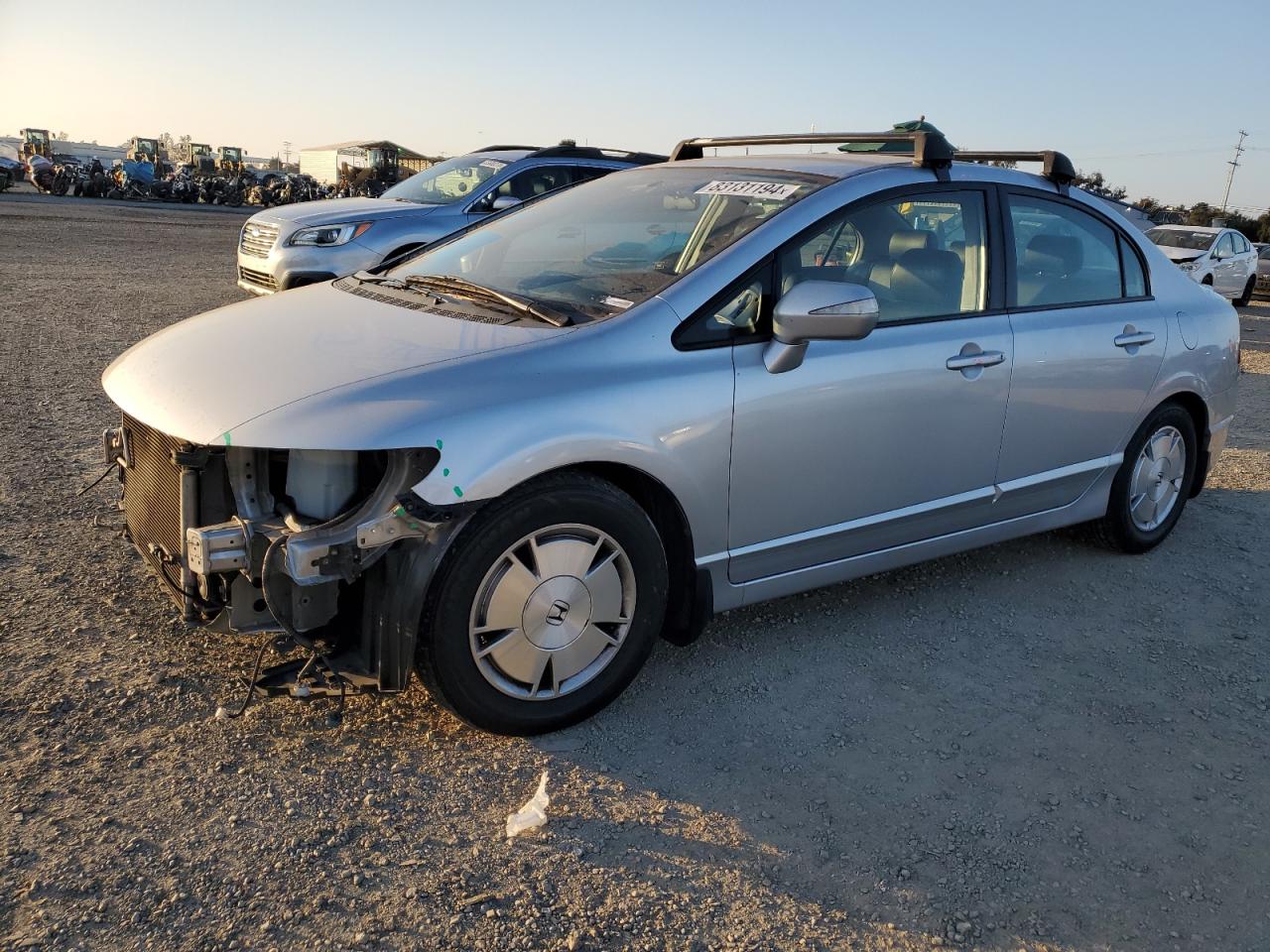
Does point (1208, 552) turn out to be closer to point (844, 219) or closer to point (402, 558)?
point (844, 219)

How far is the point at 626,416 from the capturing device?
300 cm

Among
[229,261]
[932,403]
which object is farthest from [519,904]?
[229,261]

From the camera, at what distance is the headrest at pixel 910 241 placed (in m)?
3.75

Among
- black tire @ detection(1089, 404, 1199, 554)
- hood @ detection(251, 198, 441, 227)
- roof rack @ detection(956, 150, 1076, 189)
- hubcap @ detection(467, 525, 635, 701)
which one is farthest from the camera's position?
hood @ detection(251, 198, 441, 227)

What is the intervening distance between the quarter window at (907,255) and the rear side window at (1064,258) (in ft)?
0.72

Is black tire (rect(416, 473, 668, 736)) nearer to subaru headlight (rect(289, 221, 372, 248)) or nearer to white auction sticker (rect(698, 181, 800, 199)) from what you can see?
white auction sticker (rect(698, 181, 800, 199))

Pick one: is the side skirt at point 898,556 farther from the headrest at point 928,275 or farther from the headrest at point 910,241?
the headrest at point 910,241

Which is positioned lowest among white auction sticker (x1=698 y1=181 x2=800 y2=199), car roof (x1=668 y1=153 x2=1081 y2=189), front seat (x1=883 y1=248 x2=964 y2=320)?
front seat (x1=883 y1=248 x2=964 y2=320)

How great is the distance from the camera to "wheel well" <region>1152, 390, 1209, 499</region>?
480 centimetres

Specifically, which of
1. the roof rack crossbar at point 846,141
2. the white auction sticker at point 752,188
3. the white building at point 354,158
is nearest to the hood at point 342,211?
the roof rack crossbar at point 846,141

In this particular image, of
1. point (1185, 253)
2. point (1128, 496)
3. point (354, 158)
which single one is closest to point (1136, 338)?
point (1128, 496)

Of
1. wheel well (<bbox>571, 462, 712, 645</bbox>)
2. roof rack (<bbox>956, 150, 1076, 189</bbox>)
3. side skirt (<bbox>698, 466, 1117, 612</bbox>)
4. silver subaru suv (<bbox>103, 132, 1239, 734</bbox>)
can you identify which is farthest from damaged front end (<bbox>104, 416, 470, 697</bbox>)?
roof rack (<bbox>956, 150, 1076, 189</bbox>)

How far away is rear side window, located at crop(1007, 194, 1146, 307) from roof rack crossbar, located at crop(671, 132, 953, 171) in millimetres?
431

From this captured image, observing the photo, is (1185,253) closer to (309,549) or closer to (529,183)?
(529,183)
